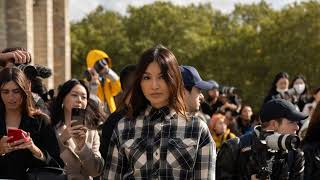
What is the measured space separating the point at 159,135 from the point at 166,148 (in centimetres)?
10

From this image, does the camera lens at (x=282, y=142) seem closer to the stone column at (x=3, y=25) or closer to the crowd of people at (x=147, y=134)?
the crowd of people at (x=147, y=134)

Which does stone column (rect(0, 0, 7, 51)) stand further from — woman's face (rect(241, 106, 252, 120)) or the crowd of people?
the crowd of people

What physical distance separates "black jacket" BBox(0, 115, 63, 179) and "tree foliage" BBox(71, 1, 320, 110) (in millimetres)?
49349

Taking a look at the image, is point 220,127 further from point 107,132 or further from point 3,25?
point 3,25

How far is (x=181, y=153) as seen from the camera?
451cm

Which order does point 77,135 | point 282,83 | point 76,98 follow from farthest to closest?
point 282,83, point 76,98, point 77,135

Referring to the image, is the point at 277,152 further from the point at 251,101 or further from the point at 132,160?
the point at 251,101

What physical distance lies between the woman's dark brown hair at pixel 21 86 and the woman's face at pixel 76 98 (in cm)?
118

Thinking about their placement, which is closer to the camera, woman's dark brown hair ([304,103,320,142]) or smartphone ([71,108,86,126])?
smartphone ([71,108,86,126])

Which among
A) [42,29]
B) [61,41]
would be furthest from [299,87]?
[61,41]

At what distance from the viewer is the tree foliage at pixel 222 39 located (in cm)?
5644

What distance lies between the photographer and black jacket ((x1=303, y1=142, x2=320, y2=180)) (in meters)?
6.27

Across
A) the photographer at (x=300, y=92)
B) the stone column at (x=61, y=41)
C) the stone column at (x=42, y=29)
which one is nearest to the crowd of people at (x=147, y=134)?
the photographer at (x=300, y=92)

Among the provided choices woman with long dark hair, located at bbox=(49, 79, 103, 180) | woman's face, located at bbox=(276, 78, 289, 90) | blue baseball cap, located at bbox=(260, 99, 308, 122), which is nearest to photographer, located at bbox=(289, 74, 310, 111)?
woman's face, located at bbox=(276, 78, 289, 90)
